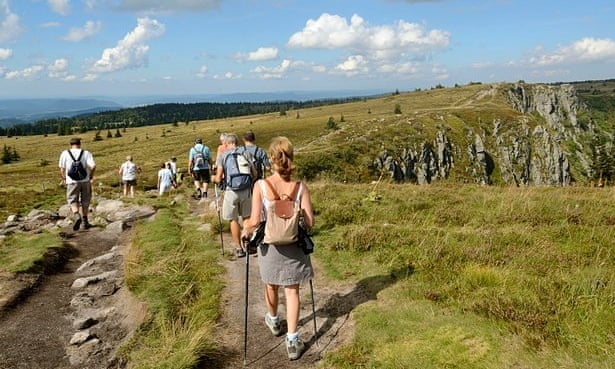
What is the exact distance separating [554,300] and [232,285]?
212 inches

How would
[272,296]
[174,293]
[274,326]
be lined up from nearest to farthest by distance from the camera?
[272,296] < [274,326] < [174,293]

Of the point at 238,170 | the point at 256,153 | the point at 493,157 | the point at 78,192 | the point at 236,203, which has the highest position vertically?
the point at 256,153

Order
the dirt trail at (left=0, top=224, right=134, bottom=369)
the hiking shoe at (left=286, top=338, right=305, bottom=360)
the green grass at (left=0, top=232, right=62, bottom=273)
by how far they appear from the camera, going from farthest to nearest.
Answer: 1. the green grass at (left=0, top=232, right=62, bottom=273)
2. the dirt trail at (left=0, top=224, right=134, bottom=369)
3. the hiking shoe at (left=286, top=338, right=305, bottom=360)

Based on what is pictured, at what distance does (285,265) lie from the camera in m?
6.09

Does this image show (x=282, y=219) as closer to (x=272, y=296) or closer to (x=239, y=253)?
(x=272, y=296)

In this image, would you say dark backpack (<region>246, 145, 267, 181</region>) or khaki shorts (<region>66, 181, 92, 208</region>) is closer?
dark backpack (<region>246, 145, 267, 181</region>)

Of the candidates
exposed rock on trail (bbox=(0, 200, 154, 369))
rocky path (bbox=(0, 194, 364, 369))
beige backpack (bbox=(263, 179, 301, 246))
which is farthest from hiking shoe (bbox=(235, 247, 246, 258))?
beige backpack (bbox=(263, 179, 301, 246))

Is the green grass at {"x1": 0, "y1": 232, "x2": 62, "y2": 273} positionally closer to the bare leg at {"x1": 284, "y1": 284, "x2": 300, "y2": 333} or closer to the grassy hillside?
the grassy hillside

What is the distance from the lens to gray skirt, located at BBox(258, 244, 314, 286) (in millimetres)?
6086

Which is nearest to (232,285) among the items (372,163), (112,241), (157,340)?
(157,340)

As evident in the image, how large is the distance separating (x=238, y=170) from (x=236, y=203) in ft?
2.49

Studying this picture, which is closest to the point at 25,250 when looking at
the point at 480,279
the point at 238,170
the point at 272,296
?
the point at 238,170

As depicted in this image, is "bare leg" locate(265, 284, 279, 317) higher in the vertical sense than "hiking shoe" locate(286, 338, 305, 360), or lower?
higher

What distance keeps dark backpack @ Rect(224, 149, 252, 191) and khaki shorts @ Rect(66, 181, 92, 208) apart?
6.60m
